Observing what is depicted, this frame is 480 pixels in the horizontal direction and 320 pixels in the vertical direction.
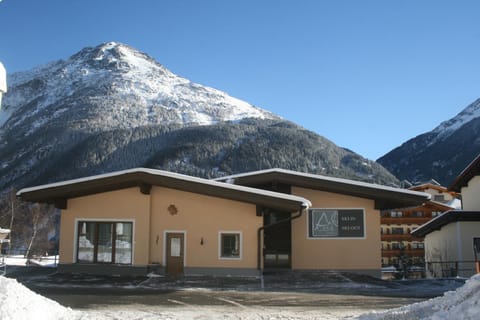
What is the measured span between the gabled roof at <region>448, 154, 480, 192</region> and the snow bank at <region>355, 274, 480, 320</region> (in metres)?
18.4

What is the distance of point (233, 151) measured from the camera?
329 ft

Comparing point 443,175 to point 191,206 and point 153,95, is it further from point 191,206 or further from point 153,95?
point 191,206

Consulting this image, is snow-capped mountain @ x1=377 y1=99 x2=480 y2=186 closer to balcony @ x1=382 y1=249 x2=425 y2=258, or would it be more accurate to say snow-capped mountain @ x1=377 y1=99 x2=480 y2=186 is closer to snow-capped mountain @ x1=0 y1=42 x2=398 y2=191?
snow-capped mountain @ x1=0 y1=42 x2=398 y2=191

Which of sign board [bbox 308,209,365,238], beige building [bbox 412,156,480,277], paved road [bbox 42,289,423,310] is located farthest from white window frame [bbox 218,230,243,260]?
beige building [bbox 412,156,480,277]

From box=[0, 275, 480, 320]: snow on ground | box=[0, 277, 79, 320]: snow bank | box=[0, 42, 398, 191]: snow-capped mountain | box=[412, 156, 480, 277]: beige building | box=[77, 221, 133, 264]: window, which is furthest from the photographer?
box=[0, 42, 398, 191]: snow-capped mountain

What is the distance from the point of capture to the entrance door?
763 inches

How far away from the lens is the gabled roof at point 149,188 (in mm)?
18281

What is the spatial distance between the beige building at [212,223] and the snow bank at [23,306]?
9667 millimetres

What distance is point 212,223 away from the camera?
19281mm

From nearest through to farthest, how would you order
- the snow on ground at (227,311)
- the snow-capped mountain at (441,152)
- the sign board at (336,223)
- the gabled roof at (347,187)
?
the snow on ground at (227,311) → the gabled roof at (347,187) → the sign board at (336,223) → the snow-capped mountain at (441,152)

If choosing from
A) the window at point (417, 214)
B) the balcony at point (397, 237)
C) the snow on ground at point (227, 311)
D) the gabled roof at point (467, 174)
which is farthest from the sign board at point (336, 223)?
the window at point (417, 214)

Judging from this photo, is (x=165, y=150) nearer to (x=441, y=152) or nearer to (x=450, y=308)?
(x=441, y=152)

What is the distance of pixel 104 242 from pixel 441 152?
139872 mm

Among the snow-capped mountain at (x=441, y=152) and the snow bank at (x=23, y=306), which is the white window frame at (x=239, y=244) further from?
the snow-capped mountain at (x=441, y=152)
